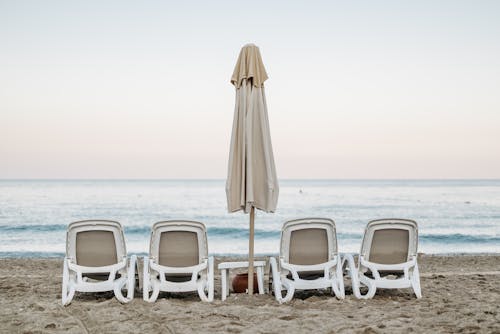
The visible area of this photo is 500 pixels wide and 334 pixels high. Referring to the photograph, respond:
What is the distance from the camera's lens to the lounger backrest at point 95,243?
5957mm

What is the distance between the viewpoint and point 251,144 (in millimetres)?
6031

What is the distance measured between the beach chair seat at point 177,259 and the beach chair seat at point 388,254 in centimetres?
174

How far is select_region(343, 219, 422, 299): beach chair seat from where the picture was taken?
6156 millimetres

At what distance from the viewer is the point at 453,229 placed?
23.6m

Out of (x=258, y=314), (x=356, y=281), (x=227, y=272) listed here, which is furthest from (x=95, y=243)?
(x=356, y=281)

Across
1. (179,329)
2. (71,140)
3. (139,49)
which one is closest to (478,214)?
(139,49)

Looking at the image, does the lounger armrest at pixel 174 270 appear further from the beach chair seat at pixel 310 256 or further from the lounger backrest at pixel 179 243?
the beach chair seat at pixel 310 256

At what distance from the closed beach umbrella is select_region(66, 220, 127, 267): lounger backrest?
52.4 inches

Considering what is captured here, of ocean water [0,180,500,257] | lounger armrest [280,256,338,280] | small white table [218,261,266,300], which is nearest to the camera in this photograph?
lounger armrest [280,256,338,280]

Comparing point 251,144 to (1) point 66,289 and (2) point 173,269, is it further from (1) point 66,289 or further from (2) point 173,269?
(1) point 66,289

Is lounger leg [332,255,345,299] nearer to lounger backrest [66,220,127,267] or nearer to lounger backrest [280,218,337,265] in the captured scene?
lounger backrest [280,218,337,265]

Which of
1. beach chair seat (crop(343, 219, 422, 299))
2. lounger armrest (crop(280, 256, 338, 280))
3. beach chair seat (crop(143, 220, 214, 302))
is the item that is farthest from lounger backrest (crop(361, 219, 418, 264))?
beach chair seat (crop(143, 220, 214, 302))

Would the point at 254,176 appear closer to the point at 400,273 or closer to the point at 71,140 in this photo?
the point at 400,273

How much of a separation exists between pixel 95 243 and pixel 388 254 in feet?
11.0
